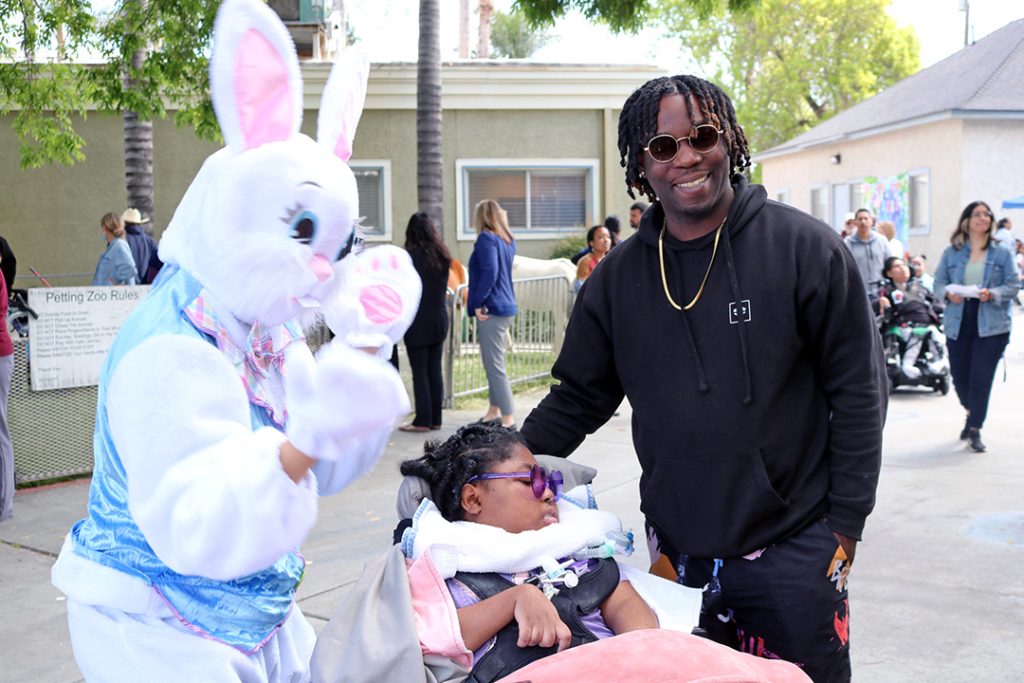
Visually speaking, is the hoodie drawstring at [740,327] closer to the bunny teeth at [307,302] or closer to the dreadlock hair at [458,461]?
the dreadlock hair at [458,461]

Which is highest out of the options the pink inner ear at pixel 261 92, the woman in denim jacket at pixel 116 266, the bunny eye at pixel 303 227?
the pink inner ear at pixel 261 92

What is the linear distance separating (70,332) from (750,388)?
250 inches

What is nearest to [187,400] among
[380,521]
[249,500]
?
[249,500]

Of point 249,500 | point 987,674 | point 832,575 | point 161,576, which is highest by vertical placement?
point 249,500

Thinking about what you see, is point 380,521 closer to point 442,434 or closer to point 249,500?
point 442,434

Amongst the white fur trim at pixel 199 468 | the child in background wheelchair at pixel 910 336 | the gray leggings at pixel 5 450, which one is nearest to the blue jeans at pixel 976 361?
the child in background wheelchair at pixel 910 336

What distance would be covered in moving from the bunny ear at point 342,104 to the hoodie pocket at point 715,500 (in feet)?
3.79

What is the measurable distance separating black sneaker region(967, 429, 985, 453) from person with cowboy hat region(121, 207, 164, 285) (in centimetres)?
846

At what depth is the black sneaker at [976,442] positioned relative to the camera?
333 inches

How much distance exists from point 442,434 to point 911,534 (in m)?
4.18

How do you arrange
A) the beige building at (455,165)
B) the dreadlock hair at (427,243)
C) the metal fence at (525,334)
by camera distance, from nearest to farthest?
the dreadlock hair at (427,243), the metal fence at (525,334), the beige building at (455,165)

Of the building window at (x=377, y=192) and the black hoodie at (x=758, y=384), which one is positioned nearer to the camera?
the black hoodie at (x=758, y=384)

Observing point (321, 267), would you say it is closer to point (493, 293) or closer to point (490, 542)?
point (490, 542)

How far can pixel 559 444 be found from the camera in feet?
9.77
